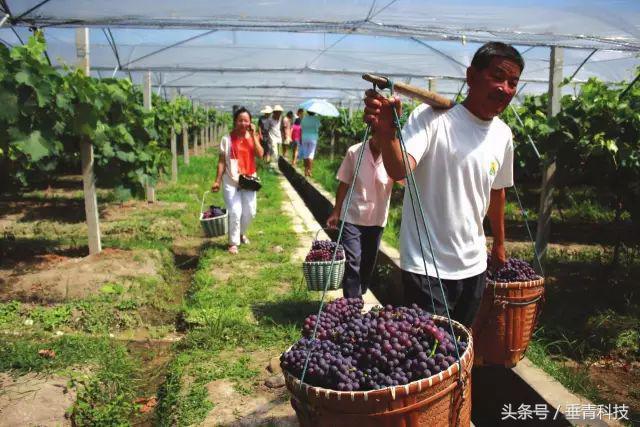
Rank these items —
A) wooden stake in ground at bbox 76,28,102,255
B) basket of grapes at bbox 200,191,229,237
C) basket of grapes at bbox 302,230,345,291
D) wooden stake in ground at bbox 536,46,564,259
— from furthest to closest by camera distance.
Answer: basket of grapes at bbox 200,191,229,237 → wooden stake in ground at bbox 76,28,102,255 → wooden stake in ground at bbox 536,46,564,259 → basket of grapes at bbox 302,230,345,291

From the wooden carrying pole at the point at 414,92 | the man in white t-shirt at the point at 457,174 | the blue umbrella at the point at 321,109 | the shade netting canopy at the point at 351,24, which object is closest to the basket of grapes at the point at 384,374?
the man in white t-shirt at the point at 457,174

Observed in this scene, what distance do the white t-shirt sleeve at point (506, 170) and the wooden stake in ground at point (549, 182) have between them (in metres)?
2.92

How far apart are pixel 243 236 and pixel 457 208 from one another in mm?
4718

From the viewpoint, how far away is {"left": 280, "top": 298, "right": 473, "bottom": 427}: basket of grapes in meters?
1.60

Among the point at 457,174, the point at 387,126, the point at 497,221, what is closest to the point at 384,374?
the point at 387,126

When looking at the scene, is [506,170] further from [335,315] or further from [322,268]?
[322,268]

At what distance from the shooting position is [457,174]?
2.37 metres

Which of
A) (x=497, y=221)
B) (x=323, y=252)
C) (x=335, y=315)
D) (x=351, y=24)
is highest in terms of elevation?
(x=351, y=24)

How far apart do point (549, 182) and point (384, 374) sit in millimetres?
4554

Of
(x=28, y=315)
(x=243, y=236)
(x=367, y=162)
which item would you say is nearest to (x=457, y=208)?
(x=367, y=162)

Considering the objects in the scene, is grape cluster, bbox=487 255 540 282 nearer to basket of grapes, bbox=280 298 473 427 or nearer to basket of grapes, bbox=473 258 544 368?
basket of grapes, bbox=473 258 544 368

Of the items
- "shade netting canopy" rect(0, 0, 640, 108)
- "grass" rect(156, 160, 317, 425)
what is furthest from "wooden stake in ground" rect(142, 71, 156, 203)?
"grass" rect(156, 160, 317, 425)

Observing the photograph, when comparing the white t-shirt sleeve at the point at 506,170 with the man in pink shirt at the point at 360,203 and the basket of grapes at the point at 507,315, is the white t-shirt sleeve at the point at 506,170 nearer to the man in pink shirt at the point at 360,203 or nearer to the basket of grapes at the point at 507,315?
the basket of grapes at the point at 507,315

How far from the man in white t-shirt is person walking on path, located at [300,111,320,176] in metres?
11.5
